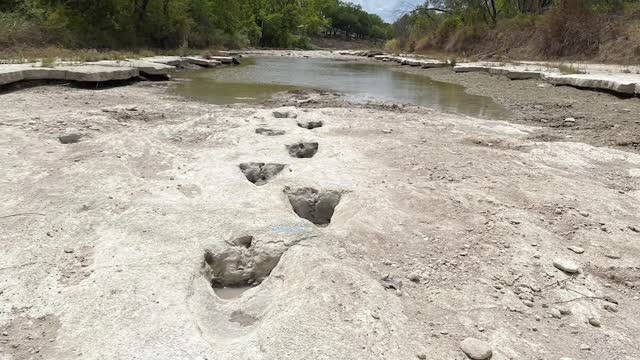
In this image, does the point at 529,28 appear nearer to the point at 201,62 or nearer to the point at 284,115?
the point at 201,62

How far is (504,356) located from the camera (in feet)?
6.96

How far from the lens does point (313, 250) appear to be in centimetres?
282

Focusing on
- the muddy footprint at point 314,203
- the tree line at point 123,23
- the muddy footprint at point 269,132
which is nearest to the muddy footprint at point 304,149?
the muddy footprint at point 269,132

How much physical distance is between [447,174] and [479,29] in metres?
24.5

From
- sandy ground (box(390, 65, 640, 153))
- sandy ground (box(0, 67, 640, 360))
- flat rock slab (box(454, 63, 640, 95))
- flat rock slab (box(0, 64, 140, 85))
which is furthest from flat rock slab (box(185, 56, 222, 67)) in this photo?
sandy ground (box(0, 67, 640, 360))

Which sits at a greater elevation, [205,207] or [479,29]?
[479,29]

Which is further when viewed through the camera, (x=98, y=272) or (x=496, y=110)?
(x=496, y=110)

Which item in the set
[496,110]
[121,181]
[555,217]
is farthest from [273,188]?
[496,110]

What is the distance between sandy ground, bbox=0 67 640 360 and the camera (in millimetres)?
2162

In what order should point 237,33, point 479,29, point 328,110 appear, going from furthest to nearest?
point 237,33 < point 479,29 < point 328,110

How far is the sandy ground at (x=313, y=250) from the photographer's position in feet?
7.09

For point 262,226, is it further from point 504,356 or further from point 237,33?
point 237,33

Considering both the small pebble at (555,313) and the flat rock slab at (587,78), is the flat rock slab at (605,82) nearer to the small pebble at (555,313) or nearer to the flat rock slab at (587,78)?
the flat rock slab at (587,78)

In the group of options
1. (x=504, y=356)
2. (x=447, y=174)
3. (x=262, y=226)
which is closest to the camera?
(x=504, y=356)
